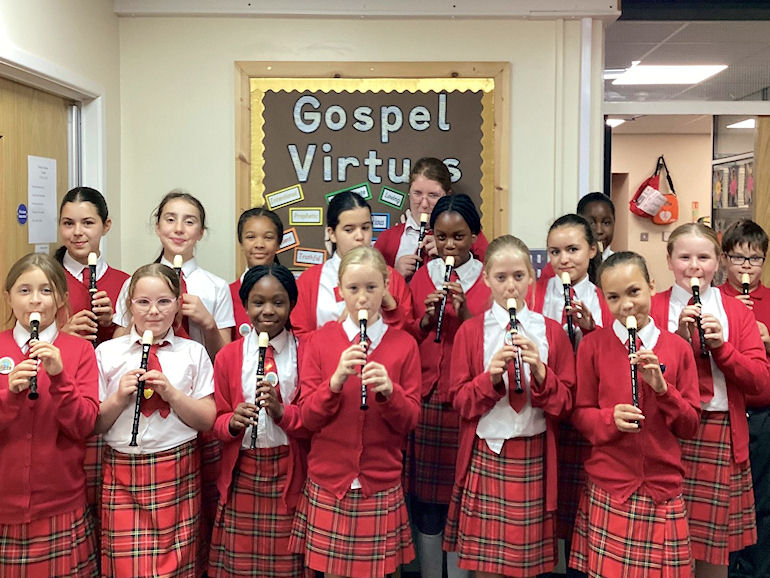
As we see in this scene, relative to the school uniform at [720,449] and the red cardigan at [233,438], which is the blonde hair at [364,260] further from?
the school uniform at [720,449]

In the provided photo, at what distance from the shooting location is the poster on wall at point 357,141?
385cm

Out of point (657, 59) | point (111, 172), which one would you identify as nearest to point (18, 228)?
point (111, 172)

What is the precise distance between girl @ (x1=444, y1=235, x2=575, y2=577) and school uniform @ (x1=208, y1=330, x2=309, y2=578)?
0.54 m

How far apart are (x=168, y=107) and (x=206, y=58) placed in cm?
30

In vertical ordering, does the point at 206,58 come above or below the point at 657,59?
below

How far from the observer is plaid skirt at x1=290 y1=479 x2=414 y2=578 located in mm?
2355

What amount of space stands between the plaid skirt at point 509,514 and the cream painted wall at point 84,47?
219 centimetres

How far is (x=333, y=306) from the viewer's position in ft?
9.20

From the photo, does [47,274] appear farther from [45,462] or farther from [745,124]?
[745,124]

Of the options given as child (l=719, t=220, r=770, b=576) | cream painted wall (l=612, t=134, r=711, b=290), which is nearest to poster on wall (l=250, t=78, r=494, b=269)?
child (l=719, t=220, r=770, b=576)

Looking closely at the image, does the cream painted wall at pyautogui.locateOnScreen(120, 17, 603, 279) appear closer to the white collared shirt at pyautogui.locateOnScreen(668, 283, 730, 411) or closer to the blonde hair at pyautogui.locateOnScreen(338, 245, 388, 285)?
the white collared shirt at pyautogui.locateOnScreen(668, 283, 730, 411)

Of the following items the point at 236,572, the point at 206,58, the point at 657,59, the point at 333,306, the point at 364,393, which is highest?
the point at 657,59

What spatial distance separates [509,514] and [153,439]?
1.11 m

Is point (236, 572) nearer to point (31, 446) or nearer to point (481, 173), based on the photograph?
point (31, 446)
